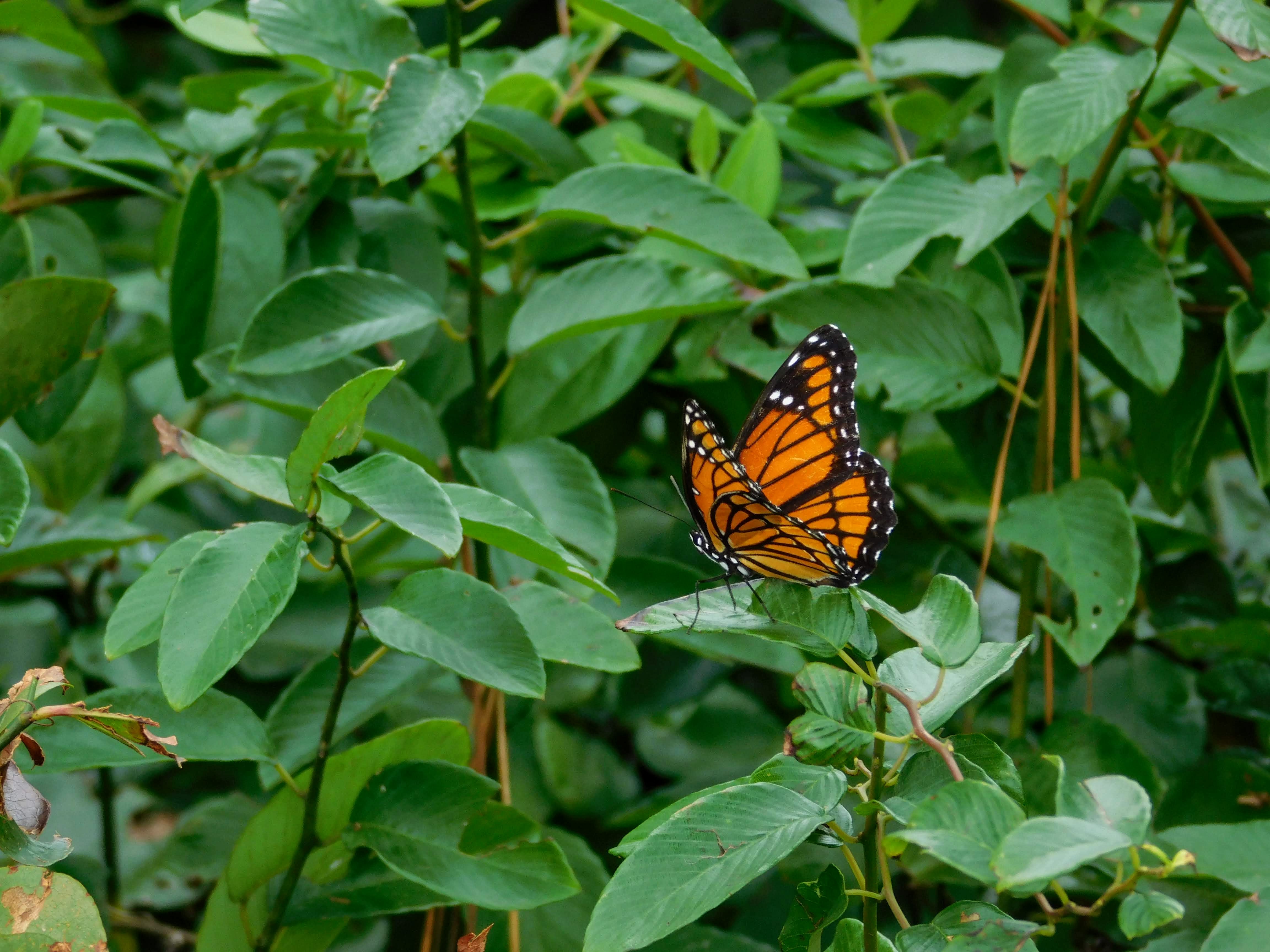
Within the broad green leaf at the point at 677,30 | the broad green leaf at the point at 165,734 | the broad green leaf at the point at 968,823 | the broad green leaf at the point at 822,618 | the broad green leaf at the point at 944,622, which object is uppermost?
the broad green leaf at the point at 677,30

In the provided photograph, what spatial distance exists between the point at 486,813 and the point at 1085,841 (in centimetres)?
41

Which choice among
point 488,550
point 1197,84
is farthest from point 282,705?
point 1197,84

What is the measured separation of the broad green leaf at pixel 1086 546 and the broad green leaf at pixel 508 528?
388 millimetres

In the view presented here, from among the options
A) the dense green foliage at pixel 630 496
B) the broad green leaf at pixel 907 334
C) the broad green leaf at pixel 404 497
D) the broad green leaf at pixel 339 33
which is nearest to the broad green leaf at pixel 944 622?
the dense green foliage at pixel 630 496

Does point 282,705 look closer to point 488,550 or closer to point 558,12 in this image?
point 488,550

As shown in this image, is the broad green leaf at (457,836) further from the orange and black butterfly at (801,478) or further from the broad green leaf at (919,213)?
the broad green leaf at (919,213)

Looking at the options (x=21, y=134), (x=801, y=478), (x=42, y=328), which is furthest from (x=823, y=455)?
(x=21, y=134)

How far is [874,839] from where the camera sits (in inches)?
20.5

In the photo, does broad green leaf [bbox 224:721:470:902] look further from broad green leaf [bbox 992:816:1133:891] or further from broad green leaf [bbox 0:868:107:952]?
broad green leaf [bbox 992:816:1133:891]

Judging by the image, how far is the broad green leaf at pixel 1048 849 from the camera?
Result: 15.2 inches

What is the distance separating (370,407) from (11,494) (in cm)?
31

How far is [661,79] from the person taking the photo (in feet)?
4.62

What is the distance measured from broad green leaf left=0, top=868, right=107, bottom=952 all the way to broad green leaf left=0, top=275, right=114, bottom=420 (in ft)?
1.37

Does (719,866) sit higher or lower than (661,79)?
lower
